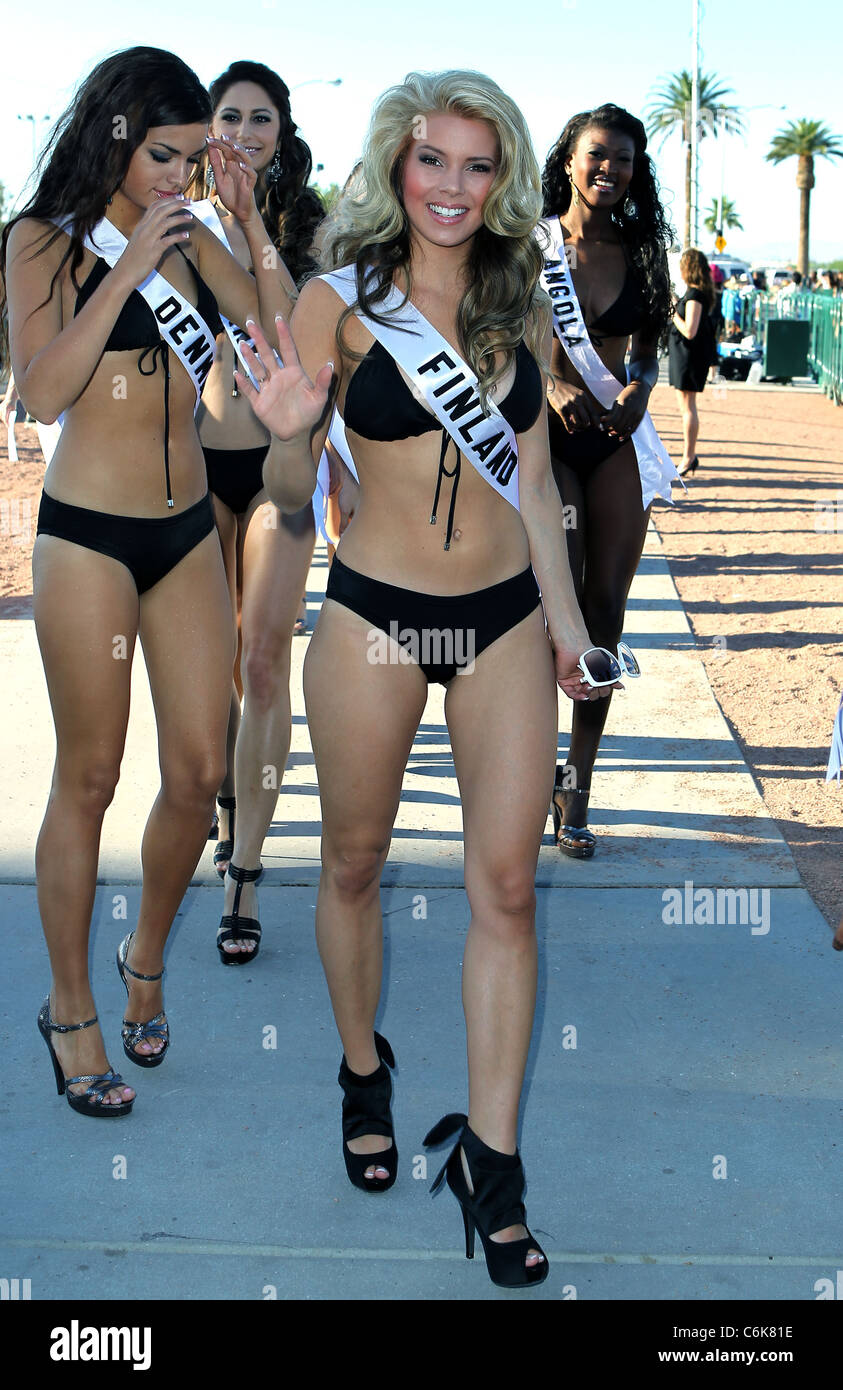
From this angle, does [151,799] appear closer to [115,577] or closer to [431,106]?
[115,577]

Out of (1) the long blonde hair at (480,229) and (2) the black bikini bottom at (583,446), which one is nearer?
(1) the long blonde hair at (480,229)

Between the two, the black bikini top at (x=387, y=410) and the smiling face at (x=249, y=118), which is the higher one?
the smiling face at (x=249, y=118)

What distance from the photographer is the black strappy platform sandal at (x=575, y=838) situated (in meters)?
4.55

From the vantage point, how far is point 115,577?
119 inches

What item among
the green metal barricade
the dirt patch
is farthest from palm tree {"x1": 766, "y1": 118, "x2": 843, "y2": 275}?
the dirt patch

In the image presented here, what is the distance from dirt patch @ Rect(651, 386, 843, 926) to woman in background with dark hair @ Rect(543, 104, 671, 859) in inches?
30.1

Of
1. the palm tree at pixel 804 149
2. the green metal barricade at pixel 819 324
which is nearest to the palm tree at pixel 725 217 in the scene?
the palm tree at pixel 804 149

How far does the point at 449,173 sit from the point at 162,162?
710 mm

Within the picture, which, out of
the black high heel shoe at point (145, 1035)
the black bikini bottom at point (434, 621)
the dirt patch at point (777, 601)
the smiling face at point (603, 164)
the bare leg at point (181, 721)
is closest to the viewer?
the black bikini bottom at point (434, 621)

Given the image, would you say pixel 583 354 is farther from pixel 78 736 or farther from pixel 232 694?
pixel 78 736

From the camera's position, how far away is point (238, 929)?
3.84 m

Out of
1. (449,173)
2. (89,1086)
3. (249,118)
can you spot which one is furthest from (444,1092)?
(249,118)

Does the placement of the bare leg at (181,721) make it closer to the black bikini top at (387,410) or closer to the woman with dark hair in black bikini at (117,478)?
the woman with dark hair in black bikini at (117,478)
